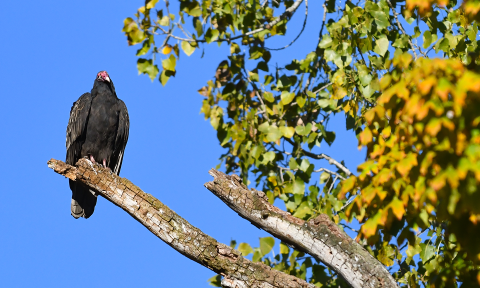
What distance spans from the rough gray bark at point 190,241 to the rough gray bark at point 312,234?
197mm

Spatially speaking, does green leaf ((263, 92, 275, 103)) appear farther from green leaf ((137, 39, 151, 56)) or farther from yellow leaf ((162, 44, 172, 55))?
green leaf ((137, 39, 151, 56))

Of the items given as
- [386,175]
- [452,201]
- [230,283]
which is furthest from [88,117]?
[452,201]

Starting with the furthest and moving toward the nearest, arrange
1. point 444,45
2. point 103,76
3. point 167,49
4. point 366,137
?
point 103,76 → point 167,49 → point 444,45 → point 366,137

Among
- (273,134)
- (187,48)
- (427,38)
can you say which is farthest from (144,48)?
(427,38)

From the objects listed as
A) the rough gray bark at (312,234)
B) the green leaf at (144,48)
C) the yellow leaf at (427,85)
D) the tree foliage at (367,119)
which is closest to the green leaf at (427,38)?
the tree foliage at (367,119)

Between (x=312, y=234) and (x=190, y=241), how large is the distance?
666mm

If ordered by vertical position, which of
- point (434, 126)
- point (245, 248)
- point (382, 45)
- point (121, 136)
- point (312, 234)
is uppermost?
point (382, 45)

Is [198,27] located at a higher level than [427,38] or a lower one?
lower

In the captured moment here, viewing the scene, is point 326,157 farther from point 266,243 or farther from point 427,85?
point 427,85

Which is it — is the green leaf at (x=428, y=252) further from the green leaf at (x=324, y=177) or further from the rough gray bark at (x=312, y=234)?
the green leaf at (x=324, y=177)

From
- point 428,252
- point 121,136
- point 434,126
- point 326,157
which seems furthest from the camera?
point 121,136

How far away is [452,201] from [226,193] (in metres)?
1.59

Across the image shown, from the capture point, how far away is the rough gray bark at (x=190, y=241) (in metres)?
2.70

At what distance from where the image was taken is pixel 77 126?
15.4 feet
